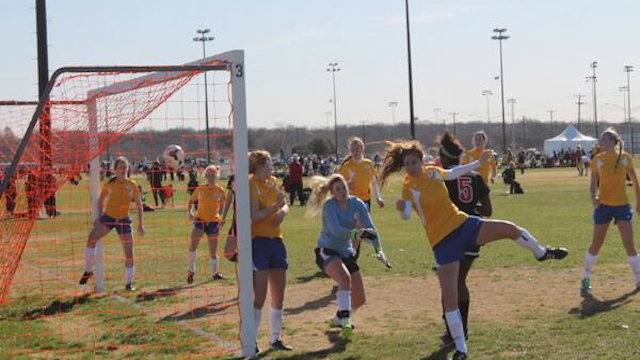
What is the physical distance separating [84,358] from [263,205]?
7.19 ft

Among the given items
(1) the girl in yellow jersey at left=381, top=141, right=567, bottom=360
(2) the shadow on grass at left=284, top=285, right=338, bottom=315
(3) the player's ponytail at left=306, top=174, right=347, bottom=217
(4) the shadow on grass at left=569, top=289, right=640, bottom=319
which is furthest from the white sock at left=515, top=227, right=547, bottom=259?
(2) the shadow on grass at left=284, top=285, right=338, bottom=315

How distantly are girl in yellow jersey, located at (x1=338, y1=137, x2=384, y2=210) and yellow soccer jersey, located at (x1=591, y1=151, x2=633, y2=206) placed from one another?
3.20 meters

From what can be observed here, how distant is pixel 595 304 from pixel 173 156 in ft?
21.7

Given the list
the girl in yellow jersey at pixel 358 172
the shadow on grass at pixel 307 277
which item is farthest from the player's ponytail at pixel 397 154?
the shadow on grass at pixel 307 277

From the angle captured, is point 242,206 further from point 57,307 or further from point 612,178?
point 612,178

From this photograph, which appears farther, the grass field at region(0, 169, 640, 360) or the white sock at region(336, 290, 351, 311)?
the white sock at region(336, 290, 351, 311)

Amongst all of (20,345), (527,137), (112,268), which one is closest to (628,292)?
(20,345)

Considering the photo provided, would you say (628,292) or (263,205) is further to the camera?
(628,292)

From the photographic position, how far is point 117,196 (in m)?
11.7

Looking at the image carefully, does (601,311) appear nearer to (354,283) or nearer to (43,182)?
(354,283)

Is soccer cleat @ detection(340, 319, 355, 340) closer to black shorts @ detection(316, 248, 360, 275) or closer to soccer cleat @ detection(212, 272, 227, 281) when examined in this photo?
black shorts @ detection(316, 248, 360, 275)

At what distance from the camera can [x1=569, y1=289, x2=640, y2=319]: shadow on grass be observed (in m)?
8.88

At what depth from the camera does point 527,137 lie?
141 m

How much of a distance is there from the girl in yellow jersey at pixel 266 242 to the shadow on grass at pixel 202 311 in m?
1.94
